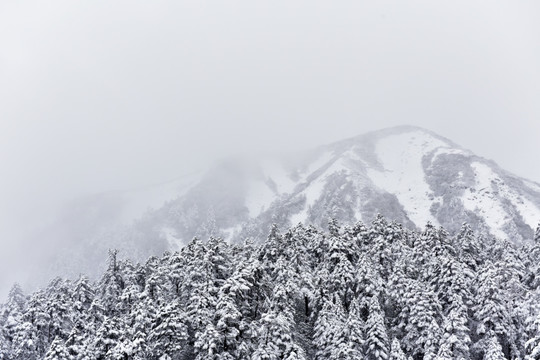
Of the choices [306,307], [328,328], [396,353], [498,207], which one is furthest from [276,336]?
[498,207]

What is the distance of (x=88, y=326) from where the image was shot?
52906mm

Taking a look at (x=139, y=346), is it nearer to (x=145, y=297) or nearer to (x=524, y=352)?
(x=145, y=297)

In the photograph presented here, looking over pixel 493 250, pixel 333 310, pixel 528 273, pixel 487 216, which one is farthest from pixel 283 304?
pixel 487 216

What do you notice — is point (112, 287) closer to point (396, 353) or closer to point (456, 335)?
point (396, 353)

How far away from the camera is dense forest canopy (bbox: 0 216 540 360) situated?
151 ft

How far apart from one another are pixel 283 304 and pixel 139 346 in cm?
1563

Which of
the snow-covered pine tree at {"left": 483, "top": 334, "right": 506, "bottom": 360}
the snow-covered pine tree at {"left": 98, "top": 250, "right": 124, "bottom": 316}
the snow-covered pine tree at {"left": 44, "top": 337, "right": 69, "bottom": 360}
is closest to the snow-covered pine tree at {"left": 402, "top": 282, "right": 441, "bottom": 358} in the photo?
the snow-covered pine tree at {"left": 483, "top": 334, "right": 506, "bottom": 360}

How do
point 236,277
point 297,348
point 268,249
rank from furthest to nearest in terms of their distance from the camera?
point 268,249 → point 236,277 → point 297,348

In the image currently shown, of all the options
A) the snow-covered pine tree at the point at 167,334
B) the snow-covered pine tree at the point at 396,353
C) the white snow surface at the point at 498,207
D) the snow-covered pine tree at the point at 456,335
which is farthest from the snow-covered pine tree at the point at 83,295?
the white snow surface at the point at 498,207

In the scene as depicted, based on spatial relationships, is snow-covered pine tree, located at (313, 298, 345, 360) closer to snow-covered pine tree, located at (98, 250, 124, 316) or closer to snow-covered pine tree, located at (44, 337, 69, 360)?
snow-covered pine tree, located at (44, 337, 69, 360)

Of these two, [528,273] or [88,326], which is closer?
[88,326]

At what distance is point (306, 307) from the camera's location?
57.5 metres

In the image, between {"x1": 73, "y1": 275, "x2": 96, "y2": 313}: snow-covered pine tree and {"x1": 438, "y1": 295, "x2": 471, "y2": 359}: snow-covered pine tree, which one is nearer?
{"x1": 438, "y1": 295, "x2": 471, "y2": 359}: snow-covered pine tree

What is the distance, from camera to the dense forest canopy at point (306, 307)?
1815 inches
